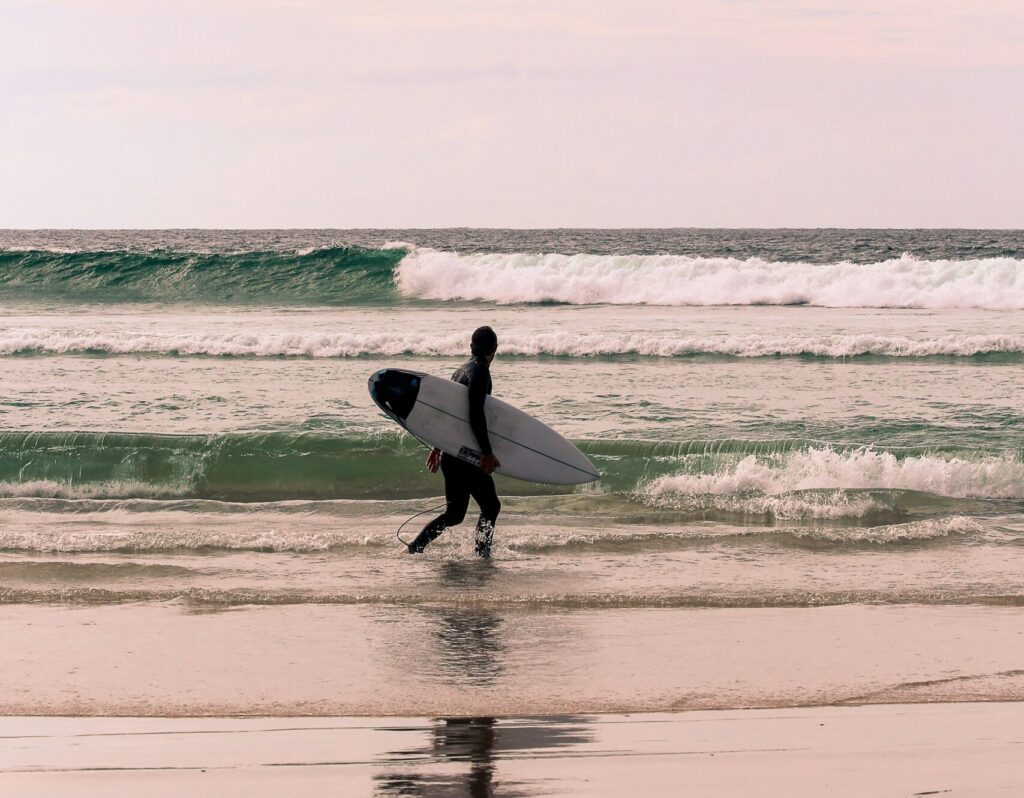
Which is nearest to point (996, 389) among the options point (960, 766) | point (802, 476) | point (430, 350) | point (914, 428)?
point (914, 428)

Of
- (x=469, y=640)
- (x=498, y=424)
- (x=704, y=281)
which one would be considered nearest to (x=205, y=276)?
(x=704, y=281)

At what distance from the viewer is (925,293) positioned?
27953mm

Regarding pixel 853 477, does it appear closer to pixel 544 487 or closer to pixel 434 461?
pixel 544 487

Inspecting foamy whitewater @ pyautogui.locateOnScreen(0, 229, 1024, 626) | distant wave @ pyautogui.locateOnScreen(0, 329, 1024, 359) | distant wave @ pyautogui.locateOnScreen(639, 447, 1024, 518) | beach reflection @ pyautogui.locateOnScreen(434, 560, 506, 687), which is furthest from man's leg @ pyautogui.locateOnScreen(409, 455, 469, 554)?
distant wave @ pyautogui.locateOnScreen(0, 329, 1024, 359)

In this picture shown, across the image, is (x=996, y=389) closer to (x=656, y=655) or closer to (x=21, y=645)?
(x=656, y=655)

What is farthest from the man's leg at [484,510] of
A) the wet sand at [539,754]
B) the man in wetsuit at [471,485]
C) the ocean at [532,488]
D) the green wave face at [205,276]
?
the green wave face at [205,276]

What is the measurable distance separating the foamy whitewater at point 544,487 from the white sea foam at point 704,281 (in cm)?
415

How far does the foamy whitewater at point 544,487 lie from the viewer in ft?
21.4

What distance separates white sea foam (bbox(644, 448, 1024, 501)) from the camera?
9.23 metres

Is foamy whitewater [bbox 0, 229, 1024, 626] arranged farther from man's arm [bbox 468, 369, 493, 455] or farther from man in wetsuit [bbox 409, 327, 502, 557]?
man's arm [bbox 468, 369, 493, 455]

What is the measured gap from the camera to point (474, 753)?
3.75 metres

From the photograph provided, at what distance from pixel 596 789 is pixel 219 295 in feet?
85.6

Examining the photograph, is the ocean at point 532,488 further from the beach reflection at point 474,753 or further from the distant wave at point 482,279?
the distant wave at point 482,279

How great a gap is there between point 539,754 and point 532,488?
5.82 metres
